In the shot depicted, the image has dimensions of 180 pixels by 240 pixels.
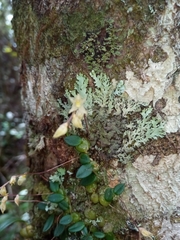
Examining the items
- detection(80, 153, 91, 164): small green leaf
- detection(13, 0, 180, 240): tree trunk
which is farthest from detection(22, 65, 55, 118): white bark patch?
detection(80, 153, 91, 164): small green leaf

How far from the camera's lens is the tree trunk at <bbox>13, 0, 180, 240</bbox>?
706 mm

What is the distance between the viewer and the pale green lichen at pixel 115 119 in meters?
0.72

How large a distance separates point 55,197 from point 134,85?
33 cm

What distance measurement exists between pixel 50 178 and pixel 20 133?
2.28 m

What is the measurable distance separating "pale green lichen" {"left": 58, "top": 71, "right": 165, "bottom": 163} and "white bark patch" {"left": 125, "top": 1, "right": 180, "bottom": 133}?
0.08 feet

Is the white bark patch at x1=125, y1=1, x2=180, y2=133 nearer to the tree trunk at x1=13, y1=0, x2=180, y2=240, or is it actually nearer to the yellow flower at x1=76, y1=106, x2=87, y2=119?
the tree trunk at x1=13, y1=0, x2=180, y2=240

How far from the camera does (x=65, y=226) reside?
0.78 m

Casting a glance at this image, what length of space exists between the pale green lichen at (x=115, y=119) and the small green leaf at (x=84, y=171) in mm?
59

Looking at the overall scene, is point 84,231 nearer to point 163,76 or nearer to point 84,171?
point 84,171

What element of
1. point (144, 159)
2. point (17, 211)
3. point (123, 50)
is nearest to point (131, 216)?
point (144, 159)

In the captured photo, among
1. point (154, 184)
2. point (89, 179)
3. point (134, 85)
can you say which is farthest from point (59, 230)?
point (134, 85)

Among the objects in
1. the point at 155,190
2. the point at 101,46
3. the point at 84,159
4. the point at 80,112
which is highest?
the point at 101,46

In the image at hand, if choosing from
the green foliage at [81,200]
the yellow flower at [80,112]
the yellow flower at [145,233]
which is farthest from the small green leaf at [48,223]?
the yellow flower at [80,112]

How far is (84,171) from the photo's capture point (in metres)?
0.72
